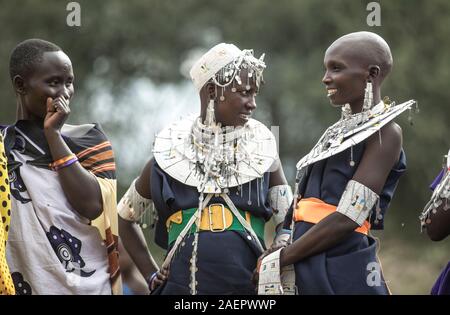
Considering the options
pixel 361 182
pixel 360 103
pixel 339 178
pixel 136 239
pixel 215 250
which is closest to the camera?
pixel 361 182

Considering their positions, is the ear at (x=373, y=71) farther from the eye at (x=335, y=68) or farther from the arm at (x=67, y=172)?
the arm at (x=67, y=172)

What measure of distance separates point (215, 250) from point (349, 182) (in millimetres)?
895

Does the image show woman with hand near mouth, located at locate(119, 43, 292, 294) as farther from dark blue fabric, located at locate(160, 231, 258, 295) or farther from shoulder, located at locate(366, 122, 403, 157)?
shoulder, located at locate(366, 122, 403, 157)

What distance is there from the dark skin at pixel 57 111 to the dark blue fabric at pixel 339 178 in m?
1.13

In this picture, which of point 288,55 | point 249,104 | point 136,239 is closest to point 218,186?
point 249,104

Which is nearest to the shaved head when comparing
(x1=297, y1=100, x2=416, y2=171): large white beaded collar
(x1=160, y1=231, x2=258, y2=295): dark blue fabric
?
(x1=297, y1=100, x2=416, y2=171): large white beaded collar

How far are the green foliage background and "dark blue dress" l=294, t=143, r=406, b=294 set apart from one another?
774cm

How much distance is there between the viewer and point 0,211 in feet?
18.1

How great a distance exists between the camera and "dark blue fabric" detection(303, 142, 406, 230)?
19.0 ft

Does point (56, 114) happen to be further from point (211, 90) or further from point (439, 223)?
point (439, 223)

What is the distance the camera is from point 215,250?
622 cm

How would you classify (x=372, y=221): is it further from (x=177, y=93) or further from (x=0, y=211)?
(x=177, y=93)

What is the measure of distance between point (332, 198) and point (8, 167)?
1.65 meters
